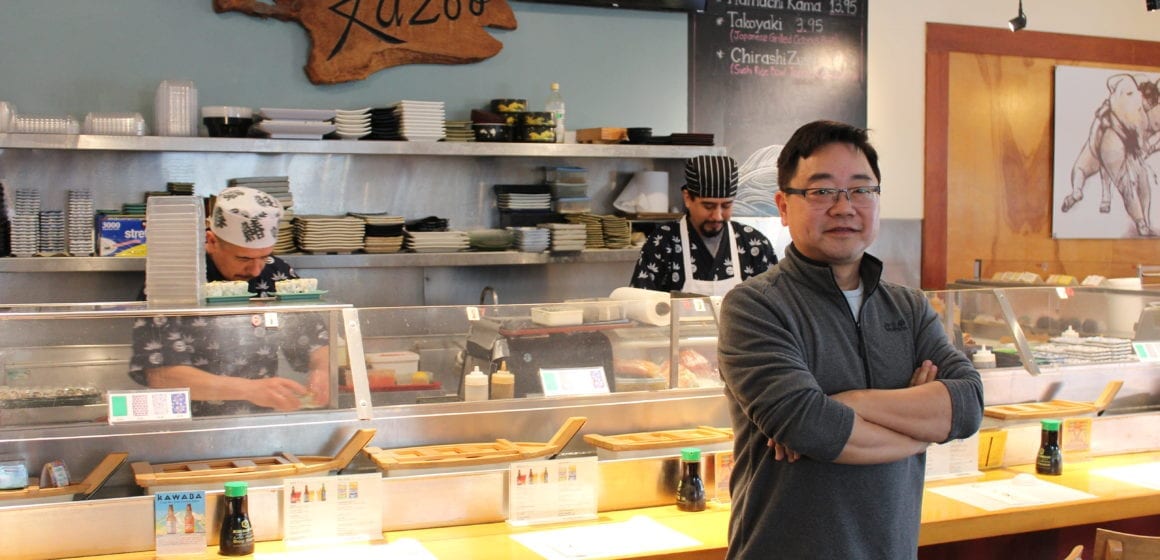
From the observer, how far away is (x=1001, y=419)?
3.82 metres

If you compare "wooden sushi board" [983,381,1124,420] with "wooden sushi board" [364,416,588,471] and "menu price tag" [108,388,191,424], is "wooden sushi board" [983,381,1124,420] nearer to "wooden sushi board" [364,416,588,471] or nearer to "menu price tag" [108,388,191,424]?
"wooden sushi board" [364,416,588,471]

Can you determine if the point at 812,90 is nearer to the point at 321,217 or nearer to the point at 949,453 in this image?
the point at 321,217

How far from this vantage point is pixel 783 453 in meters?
2.12

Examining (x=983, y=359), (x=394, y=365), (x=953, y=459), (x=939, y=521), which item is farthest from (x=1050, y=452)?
(x=394, y=365)

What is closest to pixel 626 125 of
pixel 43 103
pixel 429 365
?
pixel 43 103

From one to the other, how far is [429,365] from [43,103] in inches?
117

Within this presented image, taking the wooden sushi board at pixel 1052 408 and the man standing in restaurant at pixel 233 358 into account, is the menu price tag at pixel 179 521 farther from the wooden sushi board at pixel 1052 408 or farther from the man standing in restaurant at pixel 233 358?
the wooden sushi board at pixel 1052 408

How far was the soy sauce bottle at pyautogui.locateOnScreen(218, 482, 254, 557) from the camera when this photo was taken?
8.58 ft

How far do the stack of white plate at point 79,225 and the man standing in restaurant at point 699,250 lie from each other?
2.44 m

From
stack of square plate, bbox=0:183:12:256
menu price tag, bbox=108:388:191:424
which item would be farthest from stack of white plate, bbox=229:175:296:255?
menu price tag, bbox=108:388:191:424

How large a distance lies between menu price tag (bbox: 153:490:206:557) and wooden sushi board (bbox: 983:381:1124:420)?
8.34ft

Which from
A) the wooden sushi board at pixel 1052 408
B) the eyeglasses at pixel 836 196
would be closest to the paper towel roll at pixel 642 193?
the wooden sushi board at pixel 1052 408

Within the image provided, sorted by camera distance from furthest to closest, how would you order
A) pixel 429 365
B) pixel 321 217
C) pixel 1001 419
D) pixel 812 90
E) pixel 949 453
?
pixel 812 90, pixel 321 217, pixel 1001 419, pixel 949 453, pixel 429 365

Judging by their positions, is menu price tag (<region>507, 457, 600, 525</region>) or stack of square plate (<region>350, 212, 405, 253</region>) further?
stack of square plate (<region>350, 212, 405, 253</region>)
